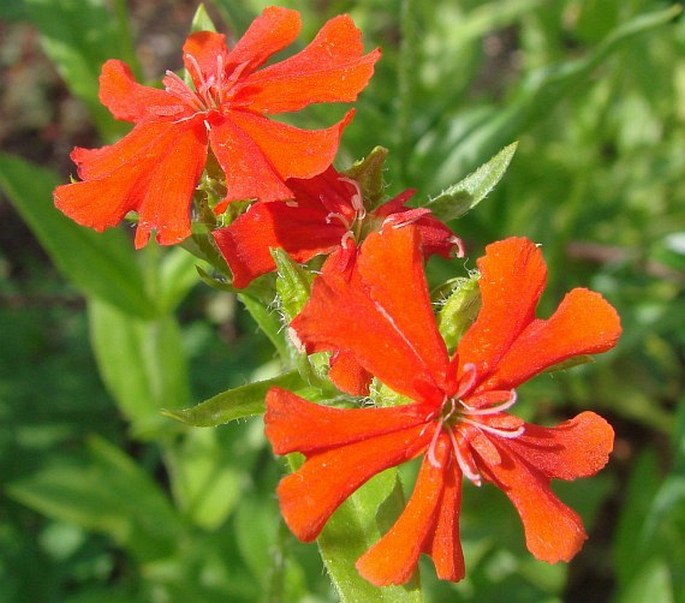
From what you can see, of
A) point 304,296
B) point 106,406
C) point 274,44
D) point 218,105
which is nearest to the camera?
point 304,296

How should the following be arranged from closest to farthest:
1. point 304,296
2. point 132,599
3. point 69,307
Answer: point 304,296 → point 132,599 → point 69,307

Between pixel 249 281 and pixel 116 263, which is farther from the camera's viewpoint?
pixel 116 263

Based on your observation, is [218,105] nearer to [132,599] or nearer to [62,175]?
[132,599]

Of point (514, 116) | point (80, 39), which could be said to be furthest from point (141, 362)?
point (514, 116)

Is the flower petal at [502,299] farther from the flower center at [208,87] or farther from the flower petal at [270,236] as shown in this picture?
the flower center at [208,87]

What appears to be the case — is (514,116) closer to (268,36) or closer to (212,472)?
(268,36)

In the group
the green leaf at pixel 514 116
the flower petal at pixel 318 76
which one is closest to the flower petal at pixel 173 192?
the flower petal at pixel 318 76

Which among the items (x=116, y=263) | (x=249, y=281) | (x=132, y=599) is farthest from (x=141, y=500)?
(x=249, y=281)
